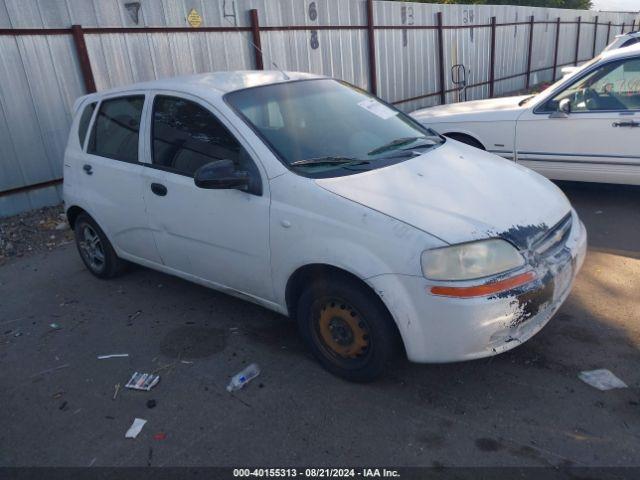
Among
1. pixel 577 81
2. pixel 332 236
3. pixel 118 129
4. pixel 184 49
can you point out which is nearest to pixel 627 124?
pixel 577 81

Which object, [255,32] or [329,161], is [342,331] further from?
[255,32]

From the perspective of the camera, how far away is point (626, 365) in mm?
A: 3059

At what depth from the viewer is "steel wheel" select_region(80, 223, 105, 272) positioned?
4.76 m

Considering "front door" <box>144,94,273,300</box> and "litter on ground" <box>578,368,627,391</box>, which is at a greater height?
"front door" <box>144,94,273,300</box>

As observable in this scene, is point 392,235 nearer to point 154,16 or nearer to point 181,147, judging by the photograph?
point 181,147

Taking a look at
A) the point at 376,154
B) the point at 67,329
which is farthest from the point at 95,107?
the point at 376,154

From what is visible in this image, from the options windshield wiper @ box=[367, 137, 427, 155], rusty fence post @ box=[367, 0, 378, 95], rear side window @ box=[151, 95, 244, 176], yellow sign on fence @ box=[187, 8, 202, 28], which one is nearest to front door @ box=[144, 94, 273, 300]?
rear side window @ box=[151, 95, 244, 176]

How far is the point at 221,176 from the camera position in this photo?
121 inches

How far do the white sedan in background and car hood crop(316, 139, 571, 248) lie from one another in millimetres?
2317

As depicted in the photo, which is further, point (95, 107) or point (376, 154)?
point (95, 107)

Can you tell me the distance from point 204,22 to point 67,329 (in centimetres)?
551

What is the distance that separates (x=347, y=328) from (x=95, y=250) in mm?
2925

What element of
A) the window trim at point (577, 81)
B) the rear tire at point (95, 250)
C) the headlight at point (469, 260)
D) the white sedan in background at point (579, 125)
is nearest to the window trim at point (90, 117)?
the rear tire at point (95, 250)

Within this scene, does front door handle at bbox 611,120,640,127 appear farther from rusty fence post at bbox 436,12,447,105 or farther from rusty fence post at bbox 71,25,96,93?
rusty fence post at bbox 436,12,447,105
